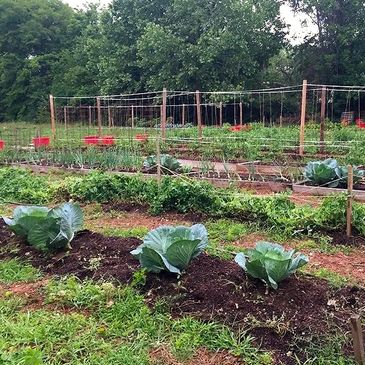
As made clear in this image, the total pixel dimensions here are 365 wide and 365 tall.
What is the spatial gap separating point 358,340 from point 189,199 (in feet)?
11.8

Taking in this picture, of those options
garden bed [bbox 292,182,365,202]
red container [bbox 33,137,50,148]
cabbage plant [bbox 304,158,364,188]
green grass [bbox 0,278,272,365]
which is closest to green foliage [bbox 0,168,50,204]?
red container [bbox 33,137,50,148]

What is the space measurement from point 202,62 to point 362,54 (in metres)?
8.88

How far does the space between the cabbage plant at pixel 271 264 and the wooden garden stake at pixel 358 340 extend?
2.59 feet

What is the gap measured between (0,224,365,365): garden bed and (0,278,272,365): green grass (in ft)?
0.38

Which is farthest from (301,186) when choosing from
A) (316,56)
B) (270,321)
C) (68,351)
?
(316,56)

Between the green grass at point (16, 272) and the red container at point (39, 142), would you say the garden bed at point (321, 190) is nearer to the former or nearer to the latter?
the green grass at point (16, 272)

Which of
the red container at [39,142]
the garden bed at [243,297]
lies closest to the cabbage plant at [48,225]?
the garden bed at [243,297]

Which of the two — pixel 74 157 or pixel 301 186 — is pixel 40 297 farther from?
pixel 74 157

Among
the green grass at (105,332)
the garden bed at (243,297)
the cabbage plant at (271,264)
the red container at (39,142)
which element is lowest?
the green grass at (105,332)

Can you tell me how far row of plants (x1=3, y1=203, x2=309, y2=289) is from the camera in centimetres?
307

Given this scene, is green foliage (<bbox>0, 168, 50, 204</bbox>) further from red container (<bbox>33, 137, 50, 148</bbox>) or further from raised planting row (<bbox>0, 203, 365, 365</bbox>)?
red container (<bbox>33, 137, 50, 148</bbox>)

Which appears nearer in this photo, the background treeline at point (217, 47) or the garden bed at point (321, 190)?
the garden bed at point (321, 190)

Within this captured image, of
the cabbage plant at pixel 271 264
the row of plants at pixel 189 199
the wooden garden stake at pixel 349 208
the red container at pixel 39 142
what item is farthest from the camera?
the red container at pixel 39 142

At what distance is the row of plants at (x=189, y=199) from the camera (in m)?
4.74
